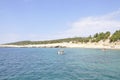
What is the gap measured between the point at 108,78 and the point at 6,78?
67.3 ft

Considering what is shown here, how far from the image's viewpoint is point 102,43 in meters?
186

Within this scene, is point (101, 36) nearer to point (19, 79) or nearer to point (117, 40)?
point (117, 40)

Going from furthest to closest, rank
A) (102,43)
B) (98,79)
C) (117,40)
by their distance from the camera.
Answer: (102,43), (117,40), (98,79)

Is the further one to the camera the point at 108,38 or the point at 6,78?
the point at 108,38

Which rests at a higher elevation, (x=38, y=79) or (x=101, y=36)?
(x=101, y=36)

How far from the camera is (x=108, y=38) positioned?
189 m

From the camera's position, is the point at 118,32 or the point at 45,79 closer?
the point at 45,79

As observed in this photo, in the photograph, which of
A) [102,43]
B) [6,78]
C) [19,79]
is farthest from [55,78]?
[102,43]

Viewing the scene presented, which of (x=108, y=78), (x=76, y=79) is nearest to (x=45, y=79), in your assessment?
(x=76, y=79)

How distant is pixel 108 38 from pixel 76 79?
529 ft

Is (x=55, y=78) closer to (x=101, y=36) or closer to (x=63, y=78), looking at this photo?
(x=63, y=78)

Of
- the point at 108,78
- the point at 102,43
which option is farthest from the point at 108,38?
the point at 108,78

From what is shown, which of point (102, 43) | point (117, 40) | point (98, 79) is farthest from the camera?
point (102, 43)

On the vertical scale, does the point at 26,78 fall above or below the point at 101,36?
below
